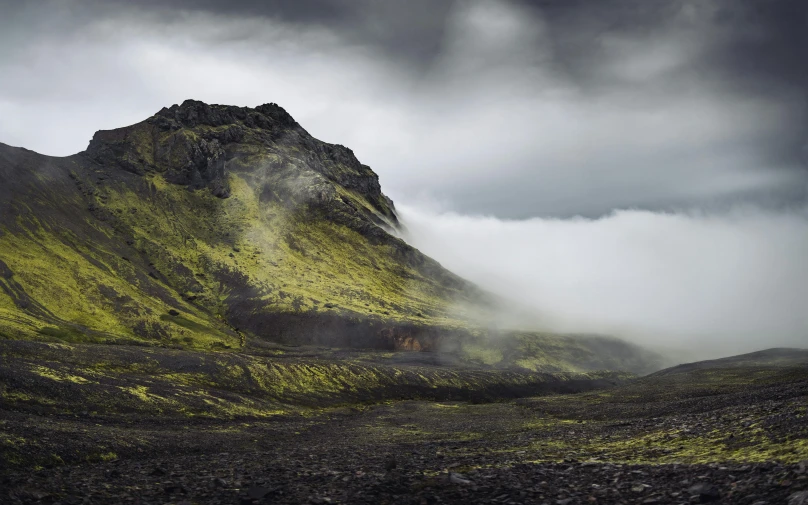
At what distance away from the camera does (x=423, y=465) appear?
91.8 ft

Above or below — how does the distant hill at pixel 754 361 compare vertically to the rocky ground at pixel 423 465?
below

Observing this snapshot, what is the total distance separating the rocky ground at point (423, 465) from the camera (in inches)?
695

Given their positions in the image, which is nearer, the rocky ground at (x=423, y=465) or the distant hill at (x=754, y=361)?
the rocky ground at (x=423, y=465)

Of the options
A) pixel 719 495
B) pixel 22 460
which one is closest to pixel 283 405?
pixel 22 460

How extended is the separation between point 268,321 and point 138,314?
160 ft

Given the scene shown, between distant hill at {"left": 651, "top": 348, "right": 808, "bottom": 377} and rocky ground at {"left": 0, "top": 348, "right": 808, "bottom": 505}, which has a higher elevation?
rocky ground at {"left": 0, "top": 348, "right": 808, "bottom": 505}

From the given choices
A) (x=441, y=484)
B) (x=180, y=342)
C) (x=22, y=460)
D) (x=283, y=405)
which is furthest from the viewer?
(x=180, y=342)

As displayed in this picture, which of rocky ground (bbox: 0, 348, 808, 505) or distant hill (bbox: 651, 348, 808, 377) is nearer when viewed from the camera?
rocky ground (bbox: 0, 348, 808, 505)

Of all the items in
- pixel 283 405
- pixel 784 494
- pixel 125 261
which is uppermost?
pixel 125 261

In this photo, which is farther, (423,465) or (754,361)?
(754,361)

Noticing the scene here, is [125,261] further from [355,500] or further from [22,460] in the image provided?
[355,500]

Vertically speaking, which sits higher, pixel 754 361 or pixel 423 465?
pixel 423 465

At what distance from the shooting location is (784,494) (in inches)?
535

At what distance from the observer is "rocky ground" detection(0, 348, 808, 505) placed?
695 inches
